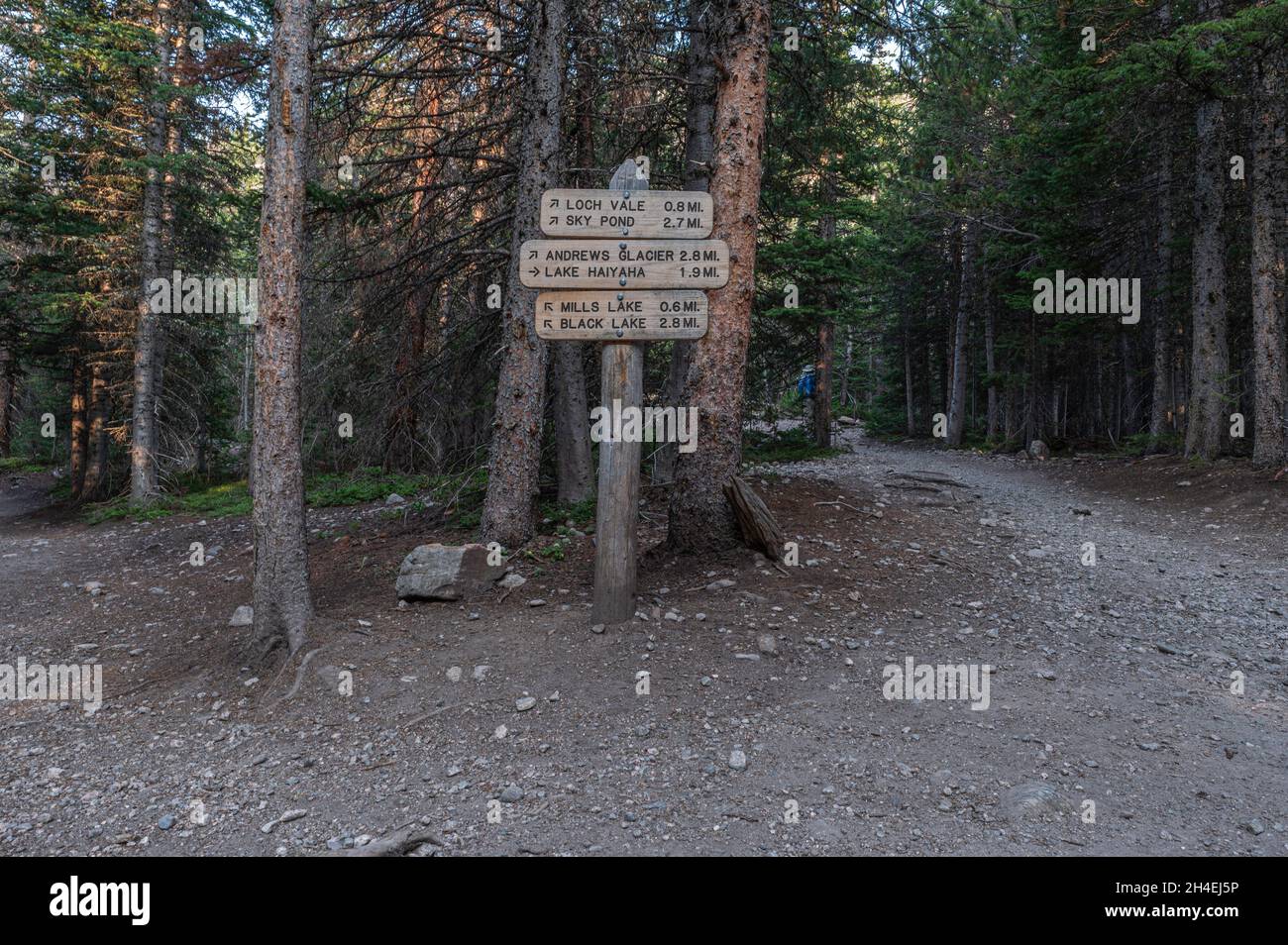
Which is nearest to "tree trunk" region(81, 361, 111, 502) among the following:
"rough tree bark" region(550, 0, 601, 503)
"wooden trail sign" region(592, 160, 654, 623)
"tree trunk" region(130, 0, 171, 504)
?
"tree trunk" region(130, 0, 171, 504)

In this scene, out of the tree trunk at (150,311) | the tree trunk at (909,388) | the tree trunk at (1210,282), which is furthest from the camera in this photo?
the tree trunk at (909,388)

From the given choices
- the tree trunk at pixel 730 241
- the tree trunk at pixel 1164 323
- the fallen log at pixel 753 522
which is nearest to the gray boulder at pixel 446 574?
the tree trunk at pixel 730 241

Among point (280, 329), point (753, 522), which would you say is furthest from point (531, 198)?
point (753, 522)

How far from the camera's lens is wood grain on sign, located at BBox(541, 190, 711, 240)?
6051mm

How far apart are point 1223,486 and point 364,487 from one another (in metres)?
16.2

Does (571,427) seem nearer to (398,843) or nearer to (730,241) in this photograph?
(730,241)

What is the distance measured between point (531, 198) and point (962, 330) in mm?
22711

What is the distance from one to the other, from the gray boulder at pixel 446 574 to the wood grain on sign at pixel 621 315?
2797mm

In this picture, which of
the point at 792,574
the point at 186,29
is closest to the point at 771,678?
the point at 792,574

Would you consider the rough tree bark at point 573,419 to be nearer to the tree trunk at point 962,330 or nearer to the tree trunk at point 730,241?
the tree trunk at point 730,241

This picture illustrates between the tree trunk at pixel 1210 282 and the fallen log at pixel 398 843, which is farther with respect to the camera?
the tree trunk at pixel 1210 282

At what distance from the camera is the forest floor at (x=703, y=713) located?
3838mm

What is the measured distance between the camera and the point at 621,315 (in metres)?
6.11

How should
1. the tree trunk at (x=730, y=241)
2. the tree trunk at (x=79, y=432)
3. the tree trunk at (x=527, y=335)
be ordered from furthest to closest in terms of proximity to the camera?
the tree trunk at (x=79, y=432) < the tree trunk at (x=527, y=335) < the tree trunk at (x=730, y=241)
